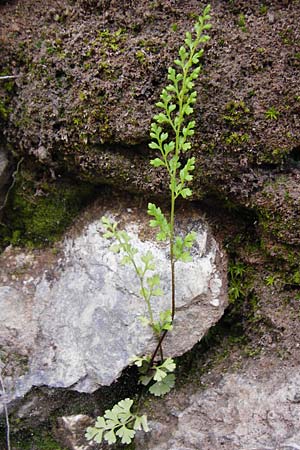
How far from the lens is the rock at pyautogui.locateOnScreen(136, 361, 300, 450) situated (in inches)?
73.5

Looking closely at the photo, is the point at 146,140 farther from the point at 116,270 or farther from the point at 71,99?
the point at 116,270

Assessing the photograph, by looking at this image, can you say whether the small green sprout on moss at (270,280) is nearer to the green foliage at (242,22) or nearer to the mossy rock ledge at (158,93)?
the mossy rock ledge at (158,93)

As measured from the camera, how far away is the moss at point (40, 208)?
2.36m

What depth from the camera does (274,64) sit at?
2.04 m

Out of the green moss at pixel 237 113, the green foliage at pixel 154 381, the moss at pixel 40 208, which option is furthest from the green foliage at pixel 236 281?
the moss at pixel 40 208

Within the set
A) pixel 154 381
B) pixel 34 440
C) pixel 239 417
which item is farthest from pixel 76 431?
pixel 239 417

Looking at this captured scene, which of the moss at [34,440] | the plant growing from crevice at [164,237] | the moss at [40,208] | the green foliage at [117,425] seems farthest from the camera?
the moss at [40,208]

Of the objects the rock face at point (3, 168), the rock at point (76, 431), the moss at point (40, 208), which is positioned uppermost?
the rock face at point (3, 168)

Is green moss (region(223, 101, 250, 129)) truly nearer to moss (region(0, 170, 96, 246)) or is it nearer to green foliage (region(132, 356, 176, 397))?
moss (region(0, 170, 96, 246))

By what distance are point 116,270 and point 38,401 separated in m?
0.64

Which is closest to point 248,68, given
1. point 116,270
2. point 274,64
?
point 274,64

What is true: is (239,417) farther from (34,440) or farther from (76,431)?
(34,440)

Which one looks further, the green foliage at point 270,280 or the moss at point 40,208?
the moss at point 40,208

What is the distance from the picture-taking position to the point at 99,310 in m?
2.16
